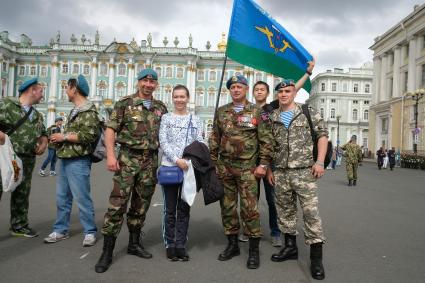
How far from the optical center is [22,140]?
175 inches

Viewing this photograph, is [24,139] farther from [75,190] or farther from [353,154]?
[353,154]

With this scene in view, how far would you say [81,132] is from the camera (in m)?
4.23

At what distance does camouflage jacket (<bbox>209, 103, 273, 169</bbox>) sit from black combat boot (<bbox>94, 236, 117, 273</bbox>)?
4.91ft

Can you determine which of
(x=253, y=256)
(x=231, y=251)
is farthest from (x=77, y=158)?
(x=253, y=256)

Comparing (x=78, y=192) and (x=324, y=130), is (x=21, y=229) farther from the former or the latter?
(x=324, y=130)

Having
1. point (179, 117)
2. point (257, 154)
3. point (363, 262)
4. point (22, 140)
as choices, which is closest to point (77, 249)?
point (22, 140)

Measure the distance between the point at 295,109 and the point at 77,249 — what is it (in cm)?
299

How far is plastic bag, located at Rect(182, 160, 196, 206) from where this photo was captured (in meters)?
3.76

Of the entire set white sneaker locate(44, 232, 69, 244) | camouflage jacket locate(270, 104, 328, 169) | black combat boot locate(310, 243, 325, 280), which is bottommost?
white sneaker locate(44, 232, 69, 244)

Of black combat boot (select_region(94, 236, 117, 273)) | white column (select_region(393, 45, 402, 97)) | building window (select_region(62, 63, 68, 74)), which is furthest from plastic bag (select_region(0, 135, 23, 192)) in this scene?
building window (select_region(62, 63, 68, 74))

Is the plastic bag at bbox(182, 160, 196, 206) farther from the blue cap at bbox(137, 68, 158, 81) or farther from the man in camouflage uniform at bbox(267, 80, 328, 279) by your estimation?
the blue cap at bbox(137, 68, 158, 81)

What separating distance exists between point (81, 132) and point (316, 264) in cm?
304

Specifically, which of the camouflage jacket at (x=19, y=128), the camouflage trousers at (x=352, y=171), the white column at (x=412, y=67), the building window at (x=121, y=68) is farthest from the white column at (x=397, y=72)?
the building window at (x=121, y=68)

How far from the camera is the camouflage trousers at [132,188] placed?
3693 mm
